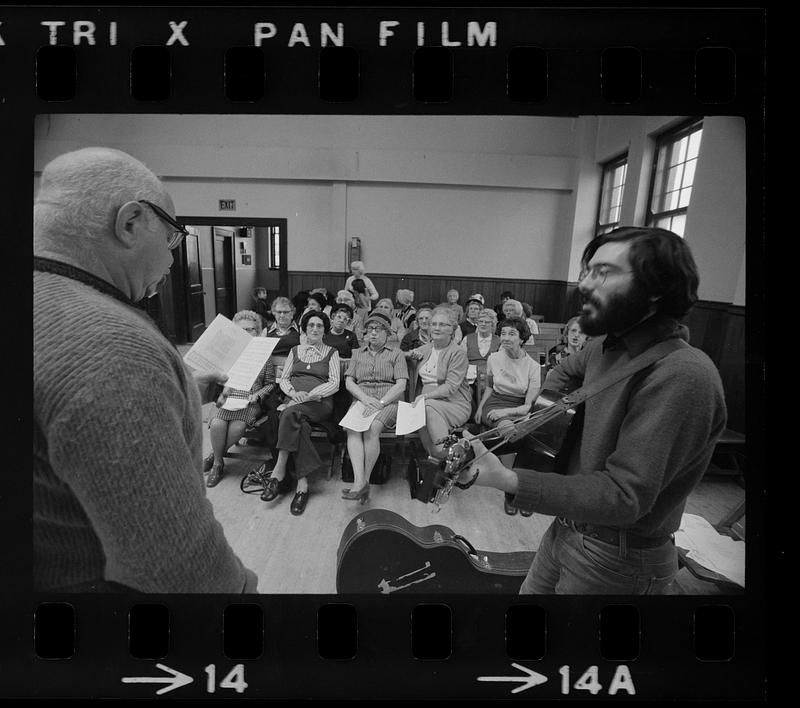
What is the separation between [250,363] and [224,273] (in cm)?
27

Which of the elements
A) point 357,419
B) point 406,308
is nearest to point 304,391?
point 357,419

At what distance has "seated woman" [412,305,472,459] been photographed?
1.32m

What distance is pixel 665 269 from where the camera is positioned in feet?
3.82

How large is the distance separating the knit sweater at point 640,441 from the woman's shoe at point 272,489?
0.68 meters

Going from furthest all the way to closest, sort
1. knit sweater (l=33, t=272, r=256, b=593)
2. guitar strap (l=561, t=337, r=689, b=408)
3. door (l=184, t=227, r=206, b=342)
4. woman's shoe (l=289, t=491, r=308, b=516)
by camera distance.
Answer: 1. woman's shoe (l=289, t=491, r=308, b=516)
2. door (l=184, t=227, r=206, b=342)
3. guitar strap (l=561, t=337, r=689, b=408)
4. knit sweater (l=33, t=272, r=256, b=593)

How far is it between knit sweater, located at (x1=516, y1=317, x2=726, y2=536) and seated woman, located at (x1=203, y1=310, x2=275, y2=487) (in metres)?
0.77

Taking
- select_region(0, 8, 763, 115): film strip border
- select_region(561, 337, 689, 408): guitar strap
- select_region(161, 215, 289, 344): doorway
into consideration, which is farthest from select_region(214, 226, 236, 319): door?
select_region(561, 337, 689, 408): guitar strap

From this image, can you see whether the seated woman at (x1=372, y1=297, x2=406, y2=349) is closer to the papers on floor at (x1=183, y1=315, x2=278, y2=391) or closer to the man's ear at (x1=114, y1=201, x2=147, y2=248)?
the papers on floor at (x1=183, y1=315, x2=278, y2=391)

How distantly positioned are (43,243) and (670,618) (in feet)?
5.91

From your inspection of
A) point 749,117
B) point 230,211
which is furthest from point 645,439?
point 230,211

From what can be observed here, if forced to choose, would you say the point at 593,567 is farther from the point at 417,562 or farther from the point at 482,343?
the point at 482,343

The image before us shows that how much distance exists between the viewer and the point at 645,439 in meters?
1.10

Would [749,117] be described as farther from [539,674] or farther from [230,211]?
[539,674]

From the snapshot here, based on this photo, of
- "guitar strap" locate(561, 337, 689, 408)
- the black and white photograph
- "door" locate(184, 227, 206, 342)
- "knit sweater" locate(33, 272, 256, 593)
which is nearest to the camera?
"knit sweater" locate(33, 272, 256, 593)
